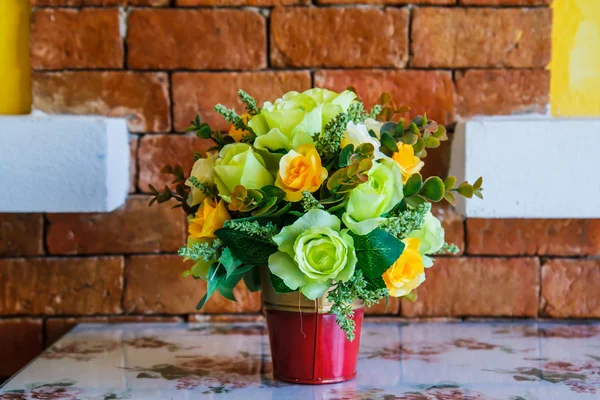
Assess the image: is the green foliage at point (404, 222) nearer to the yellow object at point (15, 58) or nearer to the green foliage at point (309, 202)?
the green foliage at point (309, 202)

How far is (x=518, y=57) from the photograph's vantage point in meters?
1.26

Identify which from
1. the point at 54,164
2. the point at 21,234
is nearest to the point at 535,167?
the point at 54,164

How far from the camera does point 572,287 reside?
4.22ft

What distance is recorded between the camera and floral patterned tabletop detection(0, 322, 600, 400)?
2.94 feet

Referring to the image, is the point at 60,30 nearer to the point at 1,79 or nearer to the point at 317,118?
the point at 1,79

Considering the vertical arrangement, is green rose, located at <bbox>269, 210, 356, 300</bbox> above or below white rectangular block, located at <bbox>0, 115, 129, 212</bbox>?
below

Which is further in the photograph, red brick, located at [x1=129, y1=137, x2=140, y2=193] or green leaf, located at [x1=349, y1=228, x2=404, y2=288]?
red brick, located at [x1=129, y1=137, x2=140, y2=193]

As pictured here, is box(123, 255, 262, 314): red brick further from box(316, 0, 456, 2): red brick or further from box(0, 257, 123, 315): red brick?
box(316, 0, 456, 2): red brick

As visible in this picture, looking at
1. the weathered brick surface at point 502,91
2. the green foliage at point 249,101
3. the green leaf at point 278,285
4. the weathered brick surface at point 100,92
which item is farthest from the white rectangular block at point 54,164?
the weathered brick surface at point 502,91

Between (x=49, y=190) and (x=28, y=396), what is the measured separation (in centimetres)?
40

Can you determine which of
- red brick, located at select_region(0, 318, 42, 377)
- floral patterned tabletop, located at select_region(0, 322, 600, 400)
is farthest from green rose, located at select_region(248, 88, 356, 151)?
red brick, located at select_region(0, 318, 42, 377)

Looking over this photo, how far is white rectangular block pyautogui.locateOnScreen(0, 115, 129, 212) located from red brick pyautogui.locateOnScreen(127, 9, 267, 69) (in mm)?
184

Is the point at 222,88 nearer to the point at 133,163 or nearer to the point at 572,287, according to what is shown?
the point at 133,163

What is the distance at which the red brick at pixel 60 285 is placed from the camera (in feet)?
4.21
